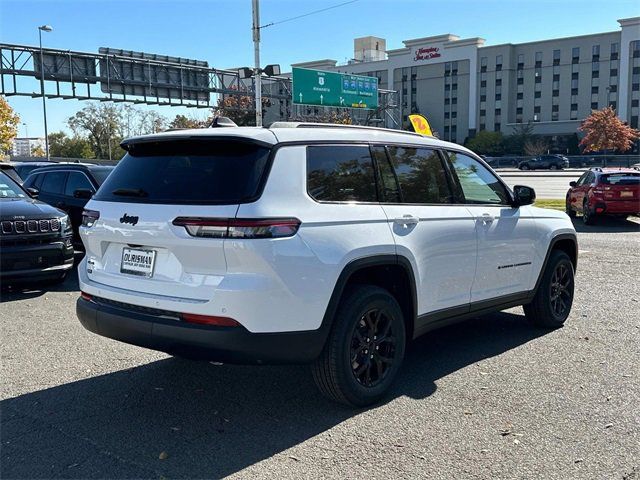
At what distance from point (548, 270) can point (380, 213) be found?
2753 mm

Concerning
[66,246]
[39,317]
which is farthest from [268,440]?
[66,246]

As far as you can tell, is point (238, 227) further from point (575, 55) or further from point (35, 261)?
point (575, 55)

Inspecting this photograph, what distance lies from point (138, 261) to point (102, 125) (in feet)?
272

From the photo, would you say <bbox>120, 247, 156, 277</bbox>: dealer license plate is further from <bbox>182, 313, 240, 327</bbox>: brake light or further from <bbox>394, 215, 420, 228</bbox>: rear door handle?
<bbox>394, 215, 420, 228</bbox>: rear door handle

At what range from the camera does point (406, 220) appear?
178 inches

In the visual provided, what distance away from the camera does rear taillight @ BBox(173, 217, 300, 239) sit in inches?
141

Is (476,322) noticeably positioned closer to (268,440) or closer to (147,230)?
(268,440)

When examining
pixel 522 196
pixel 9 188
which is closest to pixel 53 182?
pixel 9 188

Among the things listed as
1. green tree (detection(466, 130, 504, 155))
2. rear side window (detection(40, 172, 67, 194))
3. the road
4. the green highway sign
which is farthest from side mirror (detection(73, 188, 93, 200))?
green tree (detection(466, 130, 504, 155))

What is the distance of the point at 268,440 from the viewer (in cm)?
378

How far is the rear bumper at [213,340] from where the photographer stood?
3.64m

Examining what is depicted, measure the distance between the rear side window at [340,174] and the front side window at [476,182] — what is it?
120 centimetres

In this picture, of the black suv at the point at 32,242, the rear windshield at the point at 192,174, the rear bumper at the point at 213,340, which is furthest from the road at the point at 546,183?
the rear bumper at the point at 213,340

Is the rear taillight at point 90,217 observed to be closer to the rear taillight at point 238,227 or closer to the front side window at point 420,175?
the rear taillight at point 238,227
